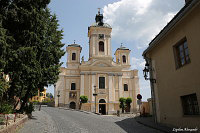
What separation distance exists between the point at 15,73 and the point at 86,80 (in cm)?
2776

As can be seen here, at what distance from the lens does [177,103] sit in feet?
31.1

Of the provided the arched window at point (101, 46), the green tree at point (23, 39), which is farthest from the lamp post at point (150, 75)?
the arched window at point (101, 46)

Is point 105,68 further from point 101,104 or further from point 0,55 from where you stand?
point 0,55

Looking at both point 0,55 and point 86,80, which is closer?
point 0,55

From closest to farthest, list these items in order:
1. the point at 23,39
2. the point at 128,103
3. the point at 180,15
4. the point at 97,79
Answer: the point at 180,15 < the point at 23,39 < the point at 128,103 < the point at 97,79

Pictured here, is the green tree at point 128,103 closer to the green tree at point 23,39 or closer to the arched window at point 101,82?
the arched window at point 101,82

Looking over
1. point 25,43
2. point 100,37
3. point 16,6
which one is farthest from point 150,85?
point 100,37

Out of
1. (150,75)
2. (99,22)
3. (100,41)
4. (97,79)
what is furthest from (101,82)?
(150,75)

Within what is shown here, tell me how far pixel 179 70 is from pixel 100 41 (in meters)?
34.0

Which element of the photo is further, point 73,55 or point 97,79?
point 73,55

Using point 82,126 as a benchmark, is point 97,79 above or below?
above

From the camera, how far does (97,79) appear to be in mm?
39281

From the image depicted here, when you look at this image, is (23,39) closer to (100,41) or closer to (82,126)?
(82,126)

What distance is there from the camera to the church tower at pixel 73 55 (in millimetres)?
43000
